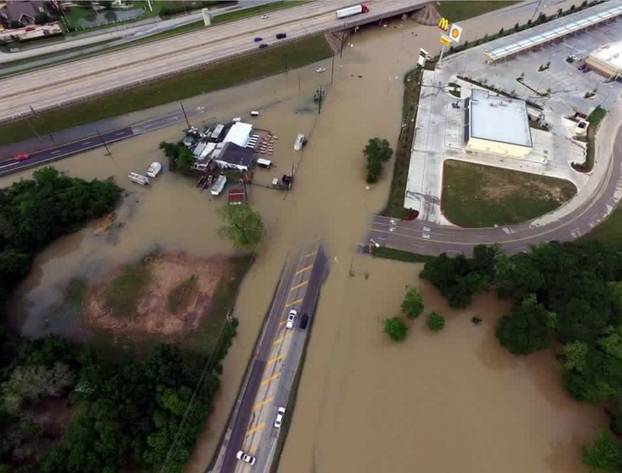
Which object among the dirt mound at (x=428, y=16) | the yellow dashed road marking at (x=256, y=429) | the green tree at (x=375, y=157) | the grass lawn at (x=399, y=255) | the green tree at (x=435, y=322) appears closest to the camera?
the yellow dashed road marking at (x=256, y=429)

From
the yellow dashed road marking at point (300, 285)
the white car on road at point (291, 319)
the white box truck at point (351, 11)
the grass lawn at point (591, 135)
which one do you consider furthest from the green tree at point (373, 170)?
the white box truck at point (351, 11)

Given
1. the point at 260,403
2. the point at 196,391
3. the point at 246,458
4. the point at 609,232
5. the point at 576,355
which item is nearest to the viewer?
the point at 246,458

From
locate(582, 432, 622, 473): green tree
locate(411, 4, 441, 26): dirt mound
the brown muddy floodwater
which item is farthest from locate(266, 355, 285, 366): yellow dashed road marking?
locate(411, 4, 441, 26): dirt mound

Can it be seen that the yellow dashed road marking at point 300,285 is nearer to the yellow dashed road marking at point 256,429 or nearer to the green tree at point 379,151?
the yellow dashed road marking at point 256,429

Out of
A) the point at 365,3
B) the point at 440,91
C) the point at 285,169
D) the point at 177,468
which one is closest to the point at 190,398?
the point at 177,468

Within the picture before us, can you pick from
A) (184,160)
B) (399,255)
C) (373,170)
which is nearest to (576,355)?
(399,255)

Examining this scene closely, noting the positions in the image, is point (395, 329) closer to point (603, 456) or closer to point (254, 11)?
point (603, 456)

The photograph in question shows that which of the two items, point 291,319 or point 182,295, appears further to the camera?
point 182,295
